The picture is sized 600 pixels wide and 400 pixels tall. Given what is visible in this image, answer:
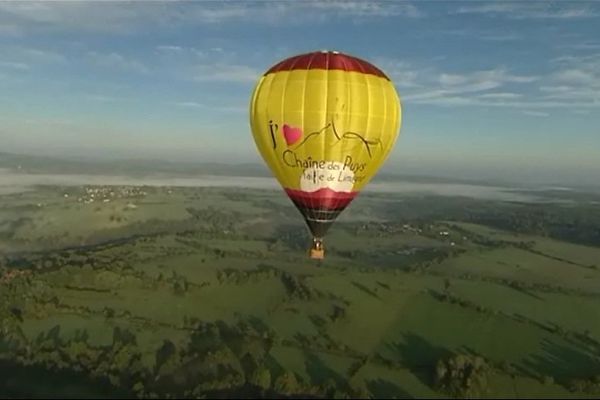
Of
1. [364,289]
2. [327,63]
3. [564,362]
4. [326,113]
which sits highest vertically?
[327,63]

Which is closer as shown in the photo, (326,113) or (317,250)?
(326,113)

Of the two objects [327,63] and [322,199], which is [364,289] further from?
[327,63]

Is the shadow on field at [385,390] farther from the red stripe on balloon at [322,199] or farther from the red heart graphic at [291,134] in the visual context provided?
the red heart graphic at [291,134]

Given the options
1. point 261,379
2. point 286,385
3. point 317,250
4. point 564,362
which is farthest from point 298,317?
point 317,250

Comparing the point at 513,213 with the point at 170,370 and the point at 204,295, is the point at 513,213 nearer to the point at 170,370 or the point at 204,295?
the point at 204,295

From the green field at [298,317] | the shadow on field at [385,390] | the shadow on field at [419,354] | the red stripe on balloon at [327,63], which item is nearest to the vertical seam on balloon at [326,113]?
the red stripe on balloon at [327,63]

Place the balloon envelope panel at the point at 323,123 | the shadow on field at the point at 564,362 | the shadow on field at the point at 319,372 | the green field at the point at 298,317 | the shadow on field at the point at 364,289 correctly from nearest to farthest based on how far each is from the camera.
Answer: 1. the balloon envelope panel at the point at 323,123
2. the shadow on field at the point at 319,372
3. the green field at the point at 298,317
4. the shadow on field at the point at 564,362
5. the shadow on field at the point at 364,289

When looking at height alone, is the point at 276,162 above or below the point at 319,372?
above
